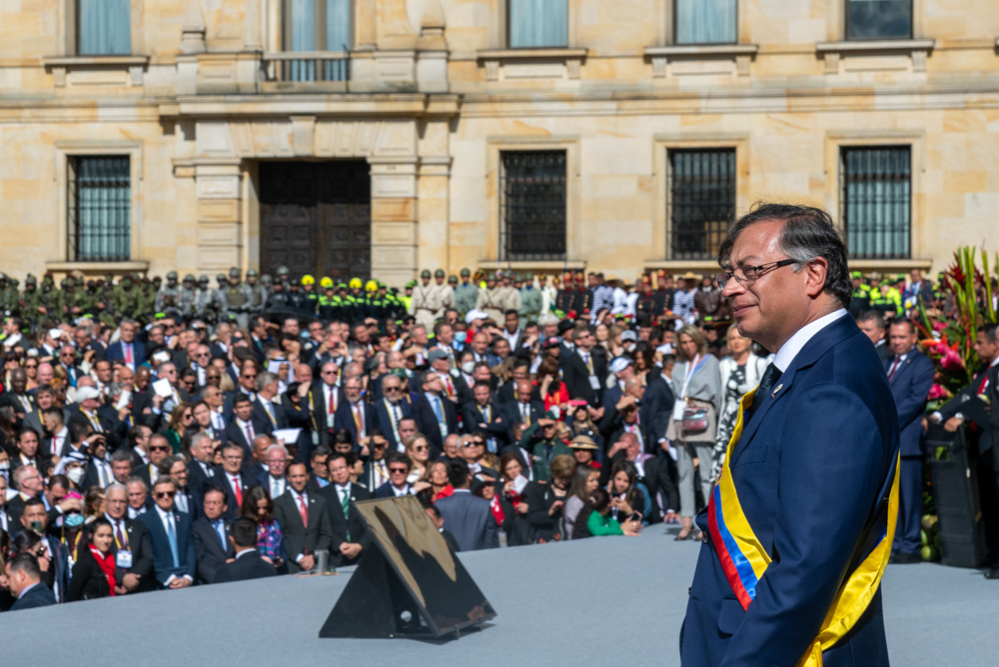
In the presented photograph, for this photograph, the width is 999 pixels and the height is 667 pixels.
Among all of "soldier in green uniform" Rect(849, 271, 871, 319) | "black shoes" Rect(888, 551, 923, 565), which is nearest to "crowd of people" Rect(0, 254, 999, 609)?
"soldier in green uniform" Rect(849, 271, 871, 319)

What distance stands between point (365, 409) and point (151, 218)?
16143mm

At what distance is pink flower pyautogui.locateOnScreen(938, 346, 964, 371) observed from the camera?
362 inches

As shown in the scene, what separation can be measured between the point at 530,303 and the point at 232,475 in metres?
13.3

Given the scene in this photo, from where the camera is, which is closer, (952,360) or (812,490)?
(812,490)

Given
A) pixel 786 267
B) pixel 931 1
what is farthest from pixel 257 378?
pixel 931 1

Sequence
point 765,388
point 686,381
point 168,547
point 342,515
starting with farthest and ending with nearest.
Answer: point 686,381 < point 342,515 < point 168,547 < point 765,388

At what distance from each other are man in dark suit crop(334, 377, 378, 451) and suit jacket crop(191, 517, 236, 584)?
359 centimetres

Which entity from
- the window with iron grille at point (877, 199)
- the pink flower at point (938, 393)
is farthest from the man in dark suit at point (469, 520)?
the window with iron grille at point (877, 199)

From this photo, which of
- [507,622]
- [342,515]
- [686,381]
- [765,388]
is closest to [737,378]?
[686,381]

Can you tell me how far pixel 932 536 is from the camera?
8984 millimetres

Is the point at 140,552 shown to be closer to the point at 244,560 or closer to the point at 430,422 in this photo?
the point at 244,560

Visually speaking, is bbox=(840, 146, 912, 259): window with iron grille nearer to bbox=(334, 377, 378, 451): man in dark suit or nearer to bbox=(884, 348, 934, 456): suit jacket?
bbox=(334, 377, 378, 451): man in dark suit

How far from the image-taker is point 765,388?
3049 millimetres

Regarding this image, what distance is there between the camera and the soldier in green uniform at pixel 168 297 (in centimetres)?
2330
